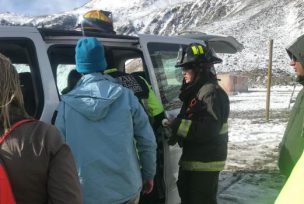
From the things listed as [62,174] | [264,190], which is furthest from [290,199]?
[264,190]

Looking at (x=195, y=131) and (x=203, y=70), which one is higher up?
(x=203, y=70)

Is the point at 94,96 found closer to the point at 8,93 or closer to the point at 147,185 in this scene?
the point at 147,185

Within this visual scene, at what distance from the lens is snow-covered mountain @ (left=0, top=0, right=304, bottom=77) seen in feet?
160

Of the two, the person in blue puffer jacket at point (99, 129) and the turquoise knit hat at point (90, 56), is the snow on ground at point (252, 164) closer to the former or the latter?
the person in blue puffer jacket at point (99, 129)

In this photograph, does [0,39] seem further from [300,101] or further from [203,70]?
[300,101]

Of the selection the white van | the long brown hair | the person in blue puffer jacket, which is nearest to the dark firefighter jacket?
the white van

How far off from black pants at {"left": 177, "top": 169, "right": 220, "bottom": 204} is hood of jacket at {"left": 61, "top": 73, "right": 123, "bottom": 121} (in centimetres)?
123

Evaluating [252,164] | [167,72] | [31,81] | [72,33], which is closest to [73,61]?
[72,33]

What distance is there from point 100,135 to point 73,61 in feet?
4.97

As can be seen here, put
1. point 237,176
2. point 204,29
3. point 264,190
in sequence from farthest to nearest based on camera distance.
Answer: point 204,29, point 237,176, point 264,190

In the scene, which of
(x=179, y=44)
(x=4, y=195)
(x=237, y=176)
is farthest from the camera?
(x=237, y=176)

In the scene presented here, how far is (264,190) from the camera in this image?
6.04 metres

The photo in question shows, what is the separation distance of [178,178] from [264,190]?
101 inches

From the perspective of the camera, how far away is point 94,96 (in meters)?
2.67
